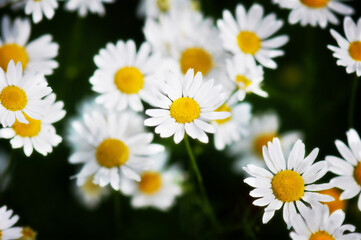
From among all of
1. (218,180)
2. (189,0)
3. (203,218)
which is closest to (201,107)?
(203,218)

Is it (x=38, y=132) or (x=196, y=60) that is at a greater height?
Result: (x=196, y=60)

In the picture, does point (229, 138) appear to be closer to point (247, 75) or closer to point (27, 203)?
point (247, 75)

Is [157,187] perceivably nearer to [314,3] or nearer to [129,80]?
[129,80]

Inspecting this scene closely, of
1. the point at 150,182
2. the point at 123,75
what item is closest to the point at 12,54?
the point at 123,75

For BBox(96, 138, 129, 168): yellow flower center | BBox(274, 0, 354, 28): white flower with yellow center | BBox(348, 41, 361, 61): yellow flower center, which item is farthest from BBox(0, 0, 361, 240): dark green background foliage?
BBox(348, 41, 361, 61): yellow flower center

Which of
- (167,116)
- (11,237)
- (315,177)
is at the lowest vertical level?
(315,177)

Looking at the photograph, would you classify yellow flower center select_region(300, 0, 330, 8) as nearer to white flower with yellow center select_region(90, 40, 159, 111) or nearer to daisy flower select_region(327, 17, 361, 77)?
daisy flower select_region(327, 17, 361, 77)
